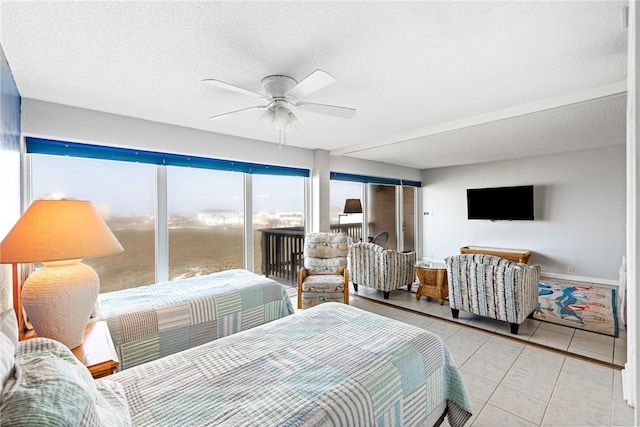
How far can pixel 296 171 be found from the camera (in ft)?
15.2

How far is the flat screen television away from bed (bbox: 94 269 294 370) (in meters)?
5.03

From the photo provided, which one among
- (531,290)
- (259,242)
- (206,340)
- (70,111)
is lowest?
(206,340)

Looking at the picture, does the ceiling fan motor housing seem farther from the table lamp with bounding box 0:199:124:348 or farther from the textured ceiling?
the table lamp with bounding box 0:199:124:348

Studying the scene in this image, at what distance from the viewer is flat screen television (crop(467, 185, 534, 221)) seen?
5.57 metres

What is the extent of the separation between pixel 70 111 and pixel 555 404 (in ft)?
15.3

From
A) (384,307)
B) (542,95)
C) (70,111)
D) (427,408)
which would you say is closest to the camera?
(427,408)

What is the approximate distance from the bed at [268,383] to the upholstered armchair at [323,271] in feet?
6.11

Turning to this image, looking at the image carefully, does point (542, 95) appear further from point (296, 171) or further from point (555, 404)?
point (296, 171)

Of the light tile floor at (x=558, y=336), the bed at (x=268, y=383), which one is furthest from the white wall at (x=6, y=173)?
the light tile floor at (x=558, y=336)

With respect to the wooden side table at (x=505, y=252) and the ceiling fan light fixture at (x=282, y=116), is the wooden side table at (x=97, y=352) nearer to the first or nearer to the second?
the ceiling fan light fixture at (x=282, y=116)

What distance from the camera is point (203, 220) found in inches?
148

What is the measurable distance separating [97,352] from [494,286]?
3364mm

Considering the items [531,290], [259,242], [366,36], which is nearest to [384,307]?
[531,290]

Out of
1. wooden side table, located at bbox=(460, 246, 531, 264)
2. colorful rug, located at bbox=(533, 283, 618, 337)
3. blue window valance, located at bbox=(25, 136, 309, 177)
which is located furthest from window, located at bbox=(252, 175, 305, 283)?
wooden side table, located at bbox=(460, 246, 531, 264)
